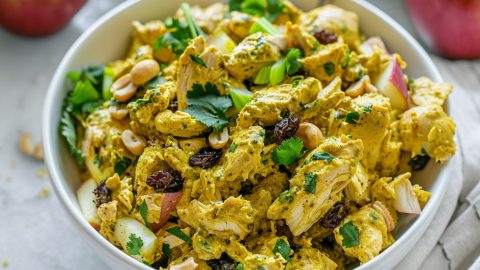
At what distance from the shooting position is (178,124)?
2.40 metres

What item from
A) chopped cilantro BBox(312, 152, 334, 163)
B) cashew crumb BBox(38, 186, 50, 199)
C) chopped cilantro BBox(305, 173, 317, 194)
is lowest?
cashew crumb BBox(38, 186, 50, 199)

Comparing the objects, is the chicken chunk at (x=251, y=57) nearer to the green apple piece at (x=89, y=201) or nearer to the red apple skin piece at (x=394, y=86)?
the red apple skin piece at (x=394, y=86)

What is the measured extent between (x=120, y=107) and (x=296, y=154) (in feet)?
2.55

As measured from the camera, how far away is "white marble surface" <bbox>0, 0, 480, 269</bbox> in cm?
306

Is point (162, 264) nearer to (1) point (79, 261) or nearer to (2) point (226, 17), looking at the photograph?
(1) point (79, 261)

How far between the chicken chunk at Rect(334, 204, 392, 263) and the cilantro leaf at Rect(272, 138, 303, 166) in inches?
11.7

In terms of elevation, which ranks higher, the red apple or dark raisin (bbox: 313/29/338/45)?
Answer: dark raisin (bbox: 313/29/338/45)

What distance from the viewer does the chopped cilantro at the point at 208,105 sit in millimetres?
2420

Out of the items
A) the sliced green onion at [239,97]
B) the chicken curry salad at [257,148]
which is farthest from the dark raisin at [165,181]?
the sliced green onion at [239,97]

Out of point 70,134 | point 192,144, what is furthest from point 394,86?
point 70,134

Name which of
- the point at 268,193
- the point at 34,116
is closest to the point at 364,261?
the point at 268,193

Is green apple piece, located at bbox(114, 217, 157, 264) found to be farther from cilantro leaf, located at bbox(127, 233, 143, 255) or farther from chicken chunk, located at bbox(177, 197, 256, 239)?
chicken chunk, located at bbox(177, 197, 256, 239)

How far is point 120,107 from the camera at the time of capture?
2.65 meters

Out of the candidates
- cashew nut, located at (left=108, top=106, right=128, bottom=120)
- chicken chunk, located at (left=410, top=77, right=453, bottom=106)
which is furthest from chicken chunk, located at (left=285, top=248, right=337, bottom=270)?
cashew nut, located at (left=108, top=106, right=128, bottom=120)
